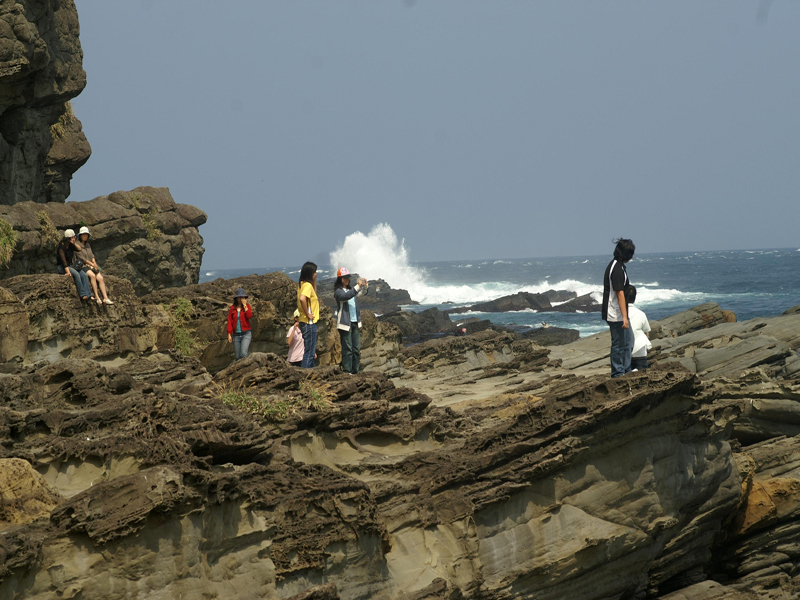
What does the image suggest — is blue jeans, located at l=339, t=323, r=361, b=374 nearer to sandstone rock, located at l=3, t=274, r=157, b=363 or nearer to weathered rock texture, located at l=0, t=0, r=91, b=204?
sandstone rock, located at l=3, t=274, r=157, b=363

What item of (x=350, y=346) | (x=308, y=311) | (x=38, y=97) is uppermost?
(x=38, y=97)

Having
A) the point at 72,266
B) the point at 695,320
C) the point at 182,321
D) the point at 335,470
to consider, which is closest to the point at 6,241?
the point at 182,321

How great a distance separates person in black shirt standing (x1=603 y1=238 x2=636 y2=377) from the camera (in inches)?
339

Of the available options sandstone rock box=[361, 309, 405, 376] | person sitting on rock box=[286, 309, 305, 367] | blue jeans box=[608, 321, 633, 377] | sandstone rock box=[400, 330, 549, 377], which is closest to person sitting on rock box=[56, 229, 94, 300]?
person sitting on rock box=[286, 309, 305, 367]

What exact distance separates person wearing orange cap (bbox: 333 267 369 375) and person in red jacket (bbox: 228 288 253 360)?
1394 mm

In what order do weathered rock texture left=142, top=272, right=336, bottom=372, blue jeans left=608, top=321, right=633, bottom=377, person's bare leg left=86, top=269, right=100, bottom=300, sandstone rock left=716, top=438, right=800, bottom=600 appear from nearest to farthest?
1. blue jeans left=608, top=321, right=633, bottom=377
2. person's bare leg left=86, top=269, right=100, bottom=300
3. sandstone rock left=716, top=438, right=800, bottom=600
4. weathered rock texture left=142, top=272, right=336, bottom=372

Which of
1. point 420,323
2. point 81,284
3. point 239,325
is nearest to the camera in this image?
point 81,284

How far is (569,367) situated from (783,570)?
326 inches

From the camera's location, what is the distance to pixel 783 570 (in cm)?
986

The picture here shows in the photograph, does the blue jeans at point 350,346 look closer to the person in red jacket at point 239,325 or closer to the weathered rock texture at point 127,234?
the person in red jacket at point 239,325

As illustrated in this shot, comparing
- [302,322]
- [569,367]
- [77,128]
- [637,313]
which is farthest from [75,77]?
[637,313]

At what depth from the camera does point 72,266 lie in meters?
9.38

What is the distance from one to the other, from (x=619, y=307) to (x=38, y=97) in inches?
585

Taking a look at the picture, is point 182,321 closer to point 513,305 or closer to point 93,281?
point 93,281
